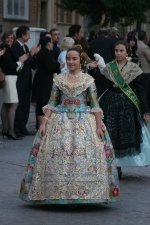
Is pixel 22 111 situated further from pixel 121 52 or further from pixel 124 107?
pixel 121 52

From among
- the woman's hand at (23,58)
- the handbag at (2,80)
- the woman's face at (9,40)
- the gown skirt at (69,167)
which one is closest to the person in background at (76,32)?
the woman's hand at (23,58)

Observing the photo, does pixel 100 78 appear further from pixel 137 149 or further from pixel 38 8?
pixel 38 8

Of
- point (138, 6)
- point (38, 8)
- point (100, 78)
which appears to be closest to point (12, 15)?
point (38, 8)

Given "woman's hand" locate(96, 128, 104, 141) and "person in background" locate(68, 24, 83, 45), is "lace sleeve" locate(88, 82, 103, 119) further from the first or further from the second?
"person in background" locate(68, 24, 83, 45)

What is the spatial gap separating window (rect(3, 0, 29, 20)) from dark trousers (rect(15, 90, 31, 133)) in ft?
53.4

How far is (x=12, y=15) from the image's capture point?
3106 cm

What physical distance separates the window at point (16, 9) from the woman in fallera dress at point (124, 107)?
20.9 meters

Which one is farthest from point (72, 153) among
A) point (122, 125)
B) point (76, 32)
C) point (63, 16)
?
point (63, 16)

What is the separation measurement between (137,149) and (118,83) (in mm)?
807

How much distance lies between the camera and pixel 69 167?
788 cm

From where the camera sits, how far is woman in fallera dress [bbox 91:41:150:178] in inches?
388

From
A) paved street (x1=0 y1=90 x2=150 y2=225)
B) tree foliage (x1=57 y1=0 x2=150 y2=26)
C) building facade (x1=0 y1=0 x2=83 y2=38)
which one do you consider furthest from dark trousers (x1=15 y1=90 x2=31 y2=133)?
building facade (x1=0 y1=0 x2=83 y2=38)

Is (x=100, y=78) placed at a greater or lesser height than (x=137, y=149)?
greater

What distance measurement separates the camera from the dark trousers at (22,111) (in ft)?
46.8
